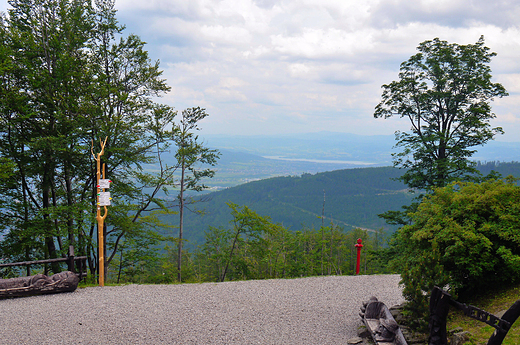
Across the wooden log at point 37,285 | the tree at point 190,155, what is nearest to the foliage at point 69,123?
the tree at point 190,155

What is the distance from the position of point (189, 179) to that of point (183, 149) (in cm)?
175

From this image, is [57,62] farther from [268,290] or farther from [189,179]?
[268,290]

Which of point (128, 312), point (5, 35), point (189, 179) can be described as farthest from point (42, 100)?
point (128, 312)

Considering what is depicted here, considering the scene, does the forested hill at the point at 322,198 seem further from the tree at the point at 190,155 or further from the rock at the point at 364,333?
the rock at the point at 364,333

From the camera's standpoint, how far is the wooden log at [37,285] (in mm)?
8195

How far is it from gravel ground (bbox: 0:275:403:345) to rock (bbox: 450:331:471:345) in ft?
6.79

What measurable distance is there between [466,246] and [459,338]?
1.73m

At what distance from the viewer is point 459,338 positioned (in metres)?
4.70

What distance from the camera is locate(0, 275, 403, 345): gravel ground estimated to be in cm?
618

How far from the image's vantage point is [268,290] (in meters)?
9.49

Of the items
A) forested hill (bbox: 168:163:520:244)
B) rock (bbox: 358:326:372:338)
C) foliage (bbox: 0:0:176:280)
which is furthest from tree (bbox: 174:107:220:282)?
forested hill (bbox: 168:163:520:244)

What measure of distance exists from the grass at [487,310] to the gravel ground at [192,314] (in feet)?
6.85

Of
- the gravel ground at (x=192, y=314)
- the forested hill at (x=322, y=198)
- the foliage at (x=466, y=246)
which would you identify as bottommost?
the forested hill at (x=322, y=198)

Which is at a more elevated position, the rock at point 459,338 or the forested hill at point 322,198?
the rock at point 459,338
